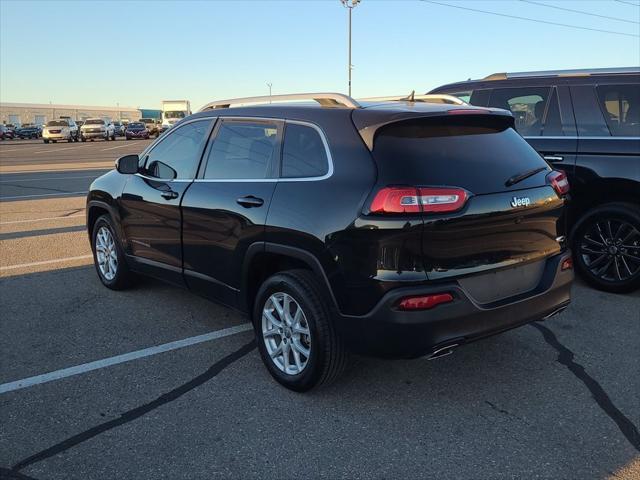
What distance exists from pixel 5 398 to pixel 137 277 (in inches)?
84.8

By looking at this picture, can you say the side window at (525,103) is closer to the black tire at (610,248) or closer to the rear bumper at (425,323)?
the black tire at (610,248)

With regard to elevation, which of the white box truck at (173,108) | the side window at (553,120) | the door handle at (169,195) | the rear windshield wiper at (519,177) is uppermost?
the white box truck at (173,108)

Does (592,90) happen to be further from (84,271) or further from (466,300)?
(84,271)

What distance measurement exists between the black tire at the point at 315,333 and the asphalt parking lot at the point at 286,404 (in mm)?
155

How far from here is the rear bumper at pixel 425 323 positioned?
284 centimetres

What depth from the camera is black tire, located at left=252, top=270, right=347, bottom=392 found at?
10.4 feet

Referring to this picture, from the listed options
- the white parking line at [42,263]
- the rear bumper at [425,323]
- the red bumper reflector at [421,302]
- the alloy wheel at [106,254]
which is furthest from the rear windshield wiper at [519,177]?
the white parking line at [42,263]

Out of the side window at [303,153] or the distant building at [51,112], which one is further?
the distant building at [51,112]

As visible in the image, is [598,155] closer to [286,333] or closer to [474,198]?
[474,198]

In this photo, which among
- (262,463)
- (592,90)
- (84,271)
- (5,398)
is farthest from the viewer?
(84,271)

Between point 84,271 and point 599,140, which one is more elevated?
point 599,140

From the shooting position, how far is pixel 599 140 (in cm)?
511

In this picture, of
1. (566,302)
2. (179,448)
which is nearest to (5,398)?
(179,448)

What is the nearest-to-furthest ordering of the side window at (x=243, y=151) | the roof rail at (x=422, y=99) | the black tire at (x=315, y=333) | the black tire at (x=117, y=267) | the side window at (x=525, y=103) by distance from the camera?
the black tire at (x=315, y=333)
the side window at (x=243, y=151)
the roof rail at (x=422, y=99)
the black tire at (x=117, y=267)
the side window at (x=525, y=103)
